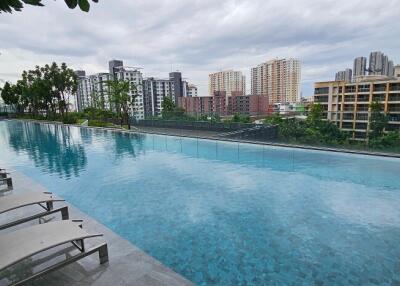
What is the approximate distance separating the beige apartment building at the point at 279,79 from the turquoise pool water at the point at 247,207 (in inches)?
3679

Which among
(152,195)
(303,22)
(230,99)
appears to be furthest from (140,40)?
(230,99)

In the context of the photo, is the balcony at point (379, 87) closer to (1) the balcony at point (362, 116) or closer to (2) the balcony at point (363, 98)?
(2) the balcony at point (363, 98)

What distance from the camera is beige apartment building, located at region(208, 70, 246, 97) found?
356 ft

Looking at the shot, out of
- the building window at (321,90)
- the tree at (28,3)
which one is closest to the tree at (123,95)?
the tree at (28,3)

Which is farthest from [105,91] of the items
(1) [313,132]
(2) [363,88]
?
(2) [363,88]

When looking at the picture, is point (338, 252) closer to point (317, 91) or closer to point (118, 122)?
point (118, 122)

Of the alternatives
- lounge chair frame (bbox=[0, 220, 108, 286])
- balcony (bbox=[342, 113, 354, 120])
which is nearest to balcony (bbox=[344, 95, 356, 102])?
balcony (bbox=[342, 113, 354, 120])

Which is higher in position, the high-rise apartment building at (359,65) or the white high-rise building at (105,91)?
the high-rise apartment building at (359,65)

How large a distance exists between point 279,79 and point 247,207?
3915 inches

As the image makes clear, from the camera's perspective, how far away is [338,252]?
4.13 meters

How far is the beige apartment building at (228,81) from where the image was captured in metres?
109

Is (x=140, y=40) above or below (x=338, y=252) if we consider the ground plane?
above

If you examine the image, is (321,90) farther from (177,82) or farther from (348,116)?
(177,82)

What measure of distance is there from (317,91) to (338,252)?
2241 inches
